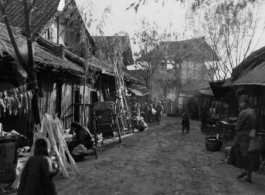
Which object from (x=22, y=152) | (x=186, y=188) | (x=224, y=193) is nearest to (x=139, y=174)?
(x=186, y=188)

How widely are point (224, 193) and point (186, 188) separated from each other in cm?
82

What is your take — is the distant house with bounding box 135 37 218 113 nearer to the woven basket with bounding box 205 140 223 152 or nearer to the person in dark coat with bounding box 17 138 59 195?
the woven basket with bounding box 205 140 223 152

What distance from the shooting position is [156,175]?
790 centimetres

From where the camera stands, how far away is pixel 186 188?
6777 mm

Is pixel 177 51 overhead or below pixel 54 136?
overhead

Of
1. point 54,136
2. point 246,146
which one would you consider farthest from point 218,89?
point 54,136

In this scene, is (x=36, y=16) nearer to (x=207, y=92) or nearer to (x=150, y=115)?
(x=150, y=115)

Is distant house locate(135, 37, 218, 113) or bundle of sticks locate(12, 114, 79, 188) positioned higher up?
distant house locate(135, 37, 218, 113)

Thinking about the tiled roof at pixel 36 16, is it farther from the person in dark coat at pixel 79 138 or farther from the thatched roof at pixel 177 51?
the thatched roof at pixel 177 51

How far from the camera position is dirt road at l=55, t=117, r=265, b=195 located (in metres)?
6.62

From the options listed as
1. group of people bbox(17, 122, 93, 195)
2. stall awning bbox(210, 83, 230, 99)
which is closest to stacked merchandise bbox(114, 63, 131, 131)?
stall awning bbox(210, 83, 230, 99)

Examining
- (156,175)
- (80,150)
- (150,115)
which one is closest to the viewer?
(156,175)

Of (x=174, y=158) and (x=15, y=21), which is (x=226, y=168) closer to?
(x=174, y=158)

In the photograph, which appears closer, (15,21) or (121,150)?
(121,150)
